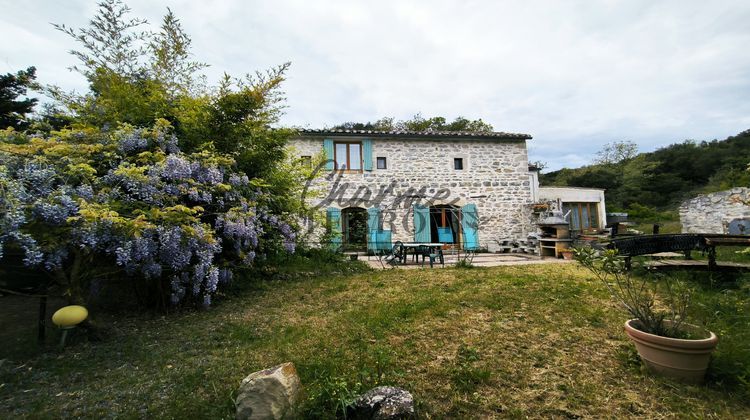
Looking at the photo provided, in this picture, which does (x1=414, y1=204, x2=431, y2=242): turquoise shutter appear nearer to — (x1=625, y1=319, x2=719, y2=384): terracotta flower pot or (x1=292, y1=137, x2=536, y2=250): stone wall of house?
(x1=292, y1=137, x2=536, y2=250): stone wall of house

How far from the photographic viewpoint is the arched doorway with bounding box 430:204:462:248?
33.4 ft

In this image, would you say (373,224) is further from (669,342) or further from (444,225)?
(669,342)

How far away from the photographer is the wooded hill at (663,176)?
18922mm

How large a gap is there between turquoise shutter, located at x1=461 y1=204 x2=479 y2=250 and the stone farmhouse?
0.03 meters

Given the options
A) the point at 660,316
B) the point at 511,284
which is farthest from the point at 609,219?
the point at 660,316

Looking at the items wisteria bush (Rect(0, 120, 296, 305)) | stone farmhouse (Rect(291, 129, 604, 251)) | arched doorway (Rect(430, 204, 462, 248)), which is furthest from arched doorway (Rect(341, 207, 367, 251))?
wisteria bush (Rect(0, 120, 296, 305))

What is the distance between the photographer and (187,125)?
405 centimetres

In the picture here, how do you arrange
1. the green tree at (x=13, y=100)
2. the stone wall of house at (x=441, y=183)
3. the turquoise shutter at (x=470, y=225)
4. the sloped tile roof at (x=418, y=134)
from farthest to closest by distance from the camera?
the turquoise shutter at (x=470, y=225), the stone wall of house at (x=441, y=183), the sloped tile roof at (x=418, y=134), the green tree at (x=13, y=100)

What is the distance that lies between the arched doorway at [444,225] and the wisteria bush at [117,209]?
7.06 metres

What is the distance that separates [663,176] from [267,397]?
89.4 ft

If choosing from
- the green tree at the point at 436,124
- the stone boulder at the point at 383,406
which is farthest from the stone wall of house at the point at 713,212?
the stone boulder at the point at 383,406

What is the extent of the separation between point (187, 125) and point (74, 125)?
1.11m

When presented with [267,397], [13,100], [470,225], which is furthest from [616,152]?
[13,100]

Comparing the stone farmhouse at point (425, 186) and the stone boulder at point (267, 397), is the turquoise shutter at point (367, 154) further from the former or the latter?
the stone boulder at point (267, 397)
